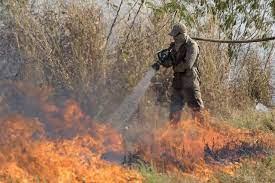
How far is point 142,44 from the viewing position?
8562 millimetres

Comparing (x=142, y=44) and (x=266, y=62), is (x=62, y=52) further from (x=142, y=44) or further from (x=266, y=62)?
(x=266, y=62)

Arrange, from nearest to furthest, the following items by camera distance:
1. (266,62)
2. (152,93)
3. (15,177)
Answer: (15,177)
(152,93)
(266,62)

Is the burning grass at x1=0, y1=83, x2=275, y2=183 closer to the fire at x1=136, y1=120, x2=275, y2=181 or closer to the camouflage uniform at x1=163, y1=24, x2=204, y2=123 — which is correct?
the fire at x1=136, y1=120, x2=275, y2=181

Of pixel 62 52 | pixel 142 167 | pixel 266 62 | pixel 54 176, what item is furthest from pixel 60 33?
pixel 266 62

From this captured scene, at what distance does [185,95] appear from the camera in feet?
26.3

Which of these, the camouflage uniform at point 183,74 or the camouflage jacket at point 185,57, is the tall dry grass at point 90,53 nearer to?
the camouflage uniform at point 183,74

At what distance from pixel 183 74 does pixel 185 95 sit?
0.33m

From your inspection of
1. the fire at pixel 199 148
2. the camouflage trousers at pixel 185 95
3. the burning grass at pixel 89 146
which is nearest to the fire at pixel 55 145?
the burning grass at pixel 89 146

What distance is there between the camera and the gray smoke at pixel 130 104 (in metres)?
7.87

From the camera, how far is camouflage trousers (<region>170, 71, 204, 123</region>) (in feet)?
26.0

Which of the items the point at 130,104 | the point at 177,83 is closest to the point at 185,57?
the point at 177,83

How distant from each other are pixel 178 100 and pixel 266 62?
584 centimetres

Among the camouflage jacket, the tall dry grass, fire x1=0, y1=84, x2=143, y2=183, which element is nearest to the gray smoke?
the tall dry grass

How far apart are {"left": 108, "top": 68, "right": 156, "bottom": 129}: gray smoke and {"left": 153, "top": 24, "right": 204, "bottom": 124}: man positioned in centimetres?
61
